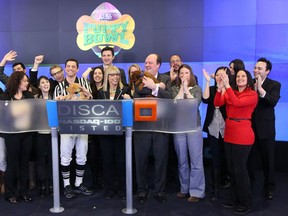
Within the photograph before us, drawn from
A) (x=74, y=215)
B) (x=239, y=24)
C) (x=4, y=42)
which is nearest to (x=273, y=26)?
(x=239, y=24)

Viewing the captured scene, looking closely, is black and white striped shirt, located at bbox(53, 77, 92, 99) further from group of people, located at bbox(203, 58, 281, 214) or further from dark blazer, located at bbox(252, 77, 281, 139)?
dark blazer, located at bbox(252, 77, 281, 139)

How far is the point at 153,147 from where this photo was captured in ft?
12.5

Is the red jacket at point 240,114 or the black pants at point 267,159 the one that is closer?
the red jacket at point 240,114

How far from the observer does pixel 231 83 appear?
146 inches

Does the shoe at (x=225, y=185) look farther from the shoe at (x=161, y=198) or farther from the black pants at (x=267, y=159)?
the shoe at (x=161, y=198)

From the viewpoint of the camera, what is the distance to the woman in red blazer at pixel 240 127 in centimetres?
332

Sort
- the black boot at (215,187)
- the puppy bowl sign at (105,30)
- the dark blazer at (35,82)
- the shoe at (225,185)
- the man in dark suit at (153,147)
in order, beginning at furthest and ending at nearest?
the puppy bowl sign at (105,30), the shoe at (225,185), the dark blazer at (35,82), the black boot at (215,187), the man in dark suit at (153,147)

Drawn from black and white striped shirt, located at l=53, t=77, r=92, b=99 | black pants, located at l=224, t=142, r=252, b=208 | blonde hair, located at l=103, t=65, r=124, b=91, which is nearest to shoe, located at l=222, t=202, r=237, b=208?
black pants, located at l=224, t=142, r=252, b=208

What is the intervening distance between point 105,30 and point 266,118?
2.89m

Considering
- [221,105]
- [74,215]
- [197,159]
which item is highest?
[221,105]

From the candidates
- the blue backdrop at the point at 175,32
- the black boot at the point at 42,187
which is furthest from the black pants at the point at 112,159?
the blue backdrop at the point at 175,32

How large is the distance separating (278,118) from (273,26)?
135 centimetres

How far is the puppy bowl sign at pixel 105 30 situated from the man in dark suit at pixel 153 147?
157 centimetres

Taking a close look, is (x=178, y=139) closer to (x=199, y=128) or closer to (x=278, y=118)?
(x=199, y=128)
